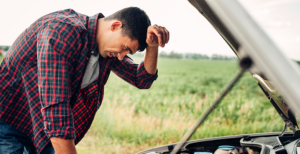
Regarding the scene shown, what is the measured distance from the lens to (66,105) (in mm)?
1055

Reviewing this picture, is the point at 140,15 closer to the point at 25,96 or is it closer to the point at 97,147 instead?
the point at 25,96

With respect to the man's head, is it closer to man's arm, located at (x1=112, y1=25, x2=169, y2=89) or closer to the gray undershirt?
the gray undershirt

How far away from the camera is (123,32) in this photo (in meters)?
1.30

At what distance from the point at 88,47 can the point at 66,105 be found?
42 cm

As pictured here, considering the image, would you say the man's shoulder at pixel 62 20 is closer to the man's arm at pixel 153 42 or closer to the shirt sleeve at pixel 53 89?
the shirt sleeve at pixel 53 89

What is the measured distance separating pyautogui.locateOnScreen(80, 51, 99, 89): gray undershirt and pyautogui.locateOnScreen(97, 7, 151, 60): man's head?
69 millimetres

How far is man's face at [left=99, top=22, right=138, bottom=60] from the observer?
131cm

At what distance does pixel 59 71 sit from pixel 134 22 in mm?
520

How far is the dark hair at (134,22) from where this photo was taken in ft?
4.27

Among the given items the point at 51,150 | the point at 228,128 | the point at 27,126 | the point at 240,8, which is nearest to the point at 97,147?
the point at 228,128

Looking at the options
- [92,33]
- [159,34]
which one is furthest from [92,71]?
[159,34]

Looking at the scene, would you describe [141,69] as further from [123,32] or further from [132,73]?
[123,32]

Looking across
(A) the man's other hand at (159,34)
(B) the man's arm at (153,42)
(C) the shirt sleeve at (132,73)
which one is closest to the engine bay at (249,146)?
(C) the shirt sleeve at (132,73)

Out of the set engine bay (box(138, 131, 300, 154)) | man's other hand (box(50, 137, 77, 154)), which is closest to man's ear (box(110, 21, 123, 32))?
man's other hand (box(50, 137, 77, 154))
